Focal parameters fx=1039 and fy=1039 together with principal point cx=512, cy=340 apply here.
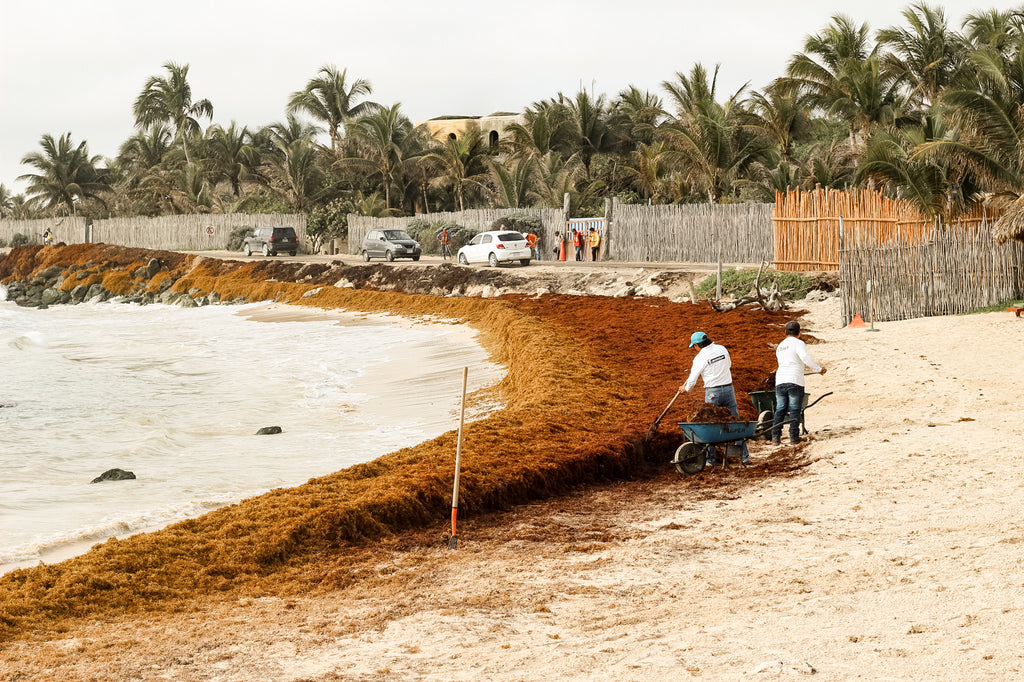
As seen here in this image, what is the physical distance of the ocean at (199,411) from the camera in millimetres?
11780

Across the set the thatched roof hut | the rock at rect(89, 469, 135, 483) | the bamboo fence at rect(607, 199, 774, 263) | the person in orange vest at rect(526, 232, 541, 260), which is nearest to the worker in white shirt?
the rock at rect(89, 469, 135, 483)

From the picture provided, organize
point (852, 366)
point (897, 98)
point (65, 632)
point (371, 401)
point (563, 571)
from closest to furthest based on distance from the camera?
1. point (65, 632)
2. point (563, 571)
3. point (852, 366)
4. point (371, 401)
5. point (897, 98)

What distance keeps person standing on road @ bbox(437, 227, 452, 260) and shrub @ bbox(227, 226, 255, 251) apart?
17269 mm

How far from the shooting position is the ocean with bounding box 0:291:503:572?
11.8 metres

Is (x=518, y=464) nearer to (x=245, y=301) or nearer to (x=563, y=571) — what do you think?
(x=563, y=571)

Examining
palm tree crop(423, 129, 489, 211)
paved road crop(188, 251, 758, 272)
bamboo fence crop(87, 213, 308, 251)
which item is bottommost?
paved road crop(188, 251, 758, 272)

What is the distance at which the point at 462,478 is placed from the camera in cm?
1028

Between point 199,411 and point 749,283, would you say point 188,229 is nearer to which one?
point 749,283

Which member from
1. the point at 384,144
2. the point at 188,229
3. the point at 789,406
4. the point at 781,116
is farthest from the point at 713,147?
the point at 188,229

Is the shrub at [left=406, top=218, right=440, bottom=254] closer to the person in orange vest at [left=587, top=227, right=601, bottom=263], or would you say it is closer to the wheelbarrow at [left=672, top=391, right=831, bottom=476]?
the person in orange vest at [left=587, top=227, right=601, bottom=263]

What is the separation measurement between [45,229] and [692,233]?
5567cm

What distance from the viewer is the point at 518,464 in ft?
36.0

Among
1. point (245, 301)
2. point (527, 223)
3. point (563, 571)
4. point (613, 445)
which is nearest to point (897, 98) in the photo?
point (527, 223)

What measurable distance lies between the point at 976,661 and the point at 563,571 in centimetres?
335
